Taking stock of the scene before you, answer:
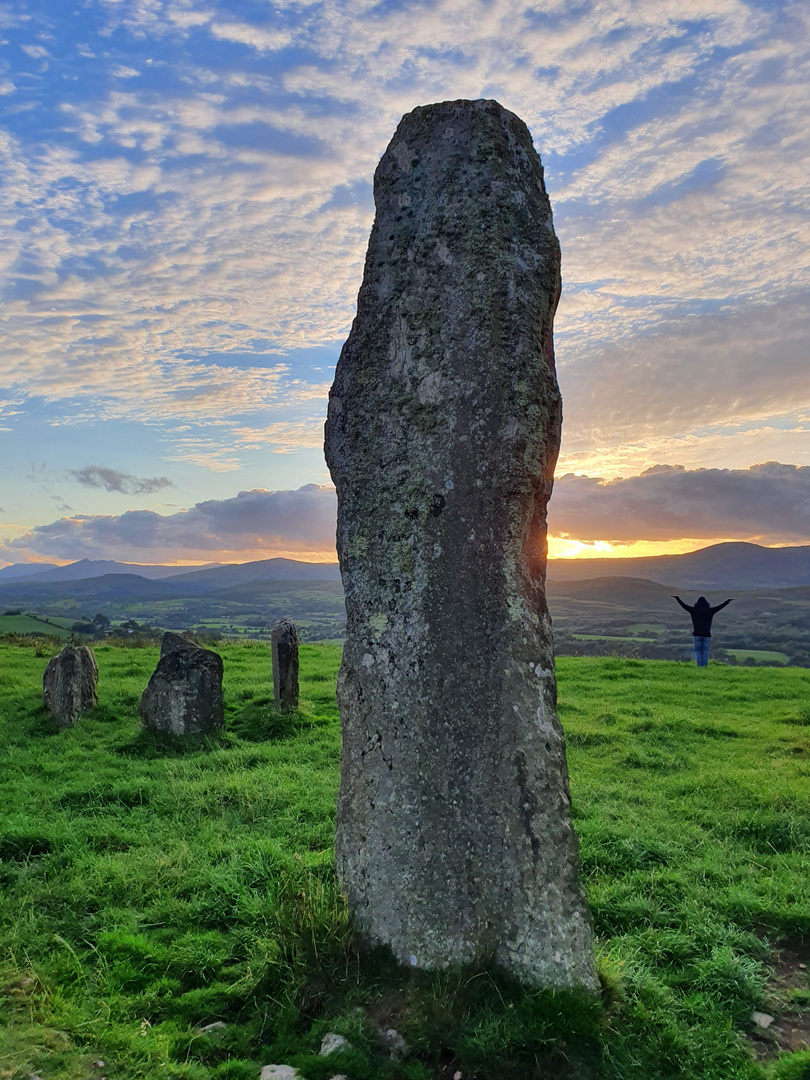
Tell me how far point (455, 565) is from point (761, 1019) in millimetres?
3863

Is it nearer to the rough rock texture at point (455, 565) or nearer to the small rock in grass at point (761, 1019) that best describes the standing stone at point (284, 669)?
the rough rock texture at point (455, 565)

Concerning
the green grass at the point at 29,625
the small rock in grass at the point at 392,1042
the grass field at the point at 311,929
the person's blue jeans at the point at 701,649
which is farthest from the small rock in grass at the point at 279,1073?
the green grass at the point at 29,625

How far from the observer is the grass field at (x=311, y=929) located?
15.1ft

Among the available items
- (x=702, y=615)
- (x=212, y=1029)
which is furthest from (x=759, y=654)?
(x=212, y=1029)

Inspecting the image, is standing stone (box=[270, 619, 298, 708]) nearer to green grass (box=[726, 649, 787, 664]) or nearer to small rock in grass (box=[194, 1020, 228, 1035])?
small rock in grass (box=[194, 1020, 228, 1035])

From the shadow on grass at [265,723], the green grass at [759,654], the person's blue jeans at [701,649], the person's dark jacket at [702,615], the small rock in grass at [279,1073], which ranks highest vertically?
the person's dark jacket at [702,615]

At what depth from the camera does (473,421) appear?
5520mm

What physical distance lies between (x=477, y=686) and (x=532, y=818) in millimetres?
957

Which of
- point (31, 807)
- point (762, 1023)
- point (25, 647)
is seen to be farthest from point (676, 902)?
point (25, 647)

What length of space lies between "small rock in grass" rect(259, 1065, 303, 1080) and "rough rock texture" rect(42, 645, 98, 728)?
405 inches

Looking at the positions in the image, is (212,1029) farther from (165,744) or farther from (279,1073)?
(165,744)

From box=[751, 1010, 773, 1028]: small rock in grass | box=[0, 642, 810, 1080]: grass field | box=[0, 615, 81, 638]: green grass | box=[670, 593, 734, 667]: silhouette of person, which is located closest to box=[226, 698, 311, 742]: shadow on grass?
box=[0, 642, 810, 1080]: grass field

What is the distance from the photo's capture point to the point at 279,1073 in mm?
4449

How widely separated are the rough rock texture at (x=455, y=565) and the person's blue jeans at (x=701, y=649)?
17965 mm
